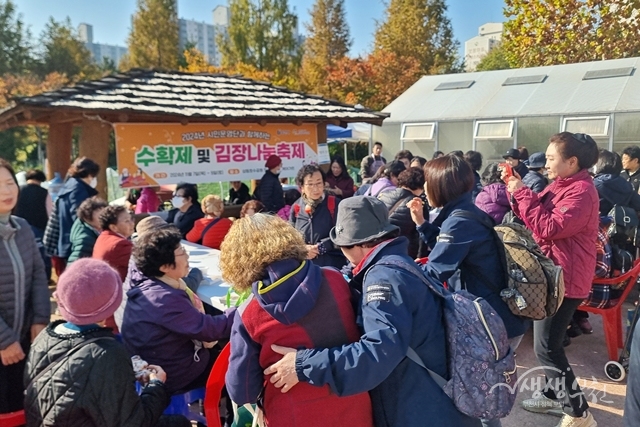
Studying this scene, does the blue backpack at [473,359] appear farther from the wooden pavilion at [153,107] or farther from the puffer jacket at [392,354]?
the wooden pavilion at [153,107]

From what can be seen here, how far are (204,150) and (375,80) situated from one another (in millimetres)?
21580

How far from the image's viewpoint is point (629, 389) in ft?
4.63

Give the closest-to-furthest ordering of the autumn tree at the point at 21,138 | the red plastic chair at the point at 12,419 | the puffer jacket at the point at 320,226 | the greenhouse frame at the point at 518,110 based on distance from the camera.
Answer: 1. the red plastic chair at the point at 12,419
2. the puffer jacket at the point at 320,226
3. the greenhouse frame at the point at 518,110
4. the autumn tree at the point at 21,138

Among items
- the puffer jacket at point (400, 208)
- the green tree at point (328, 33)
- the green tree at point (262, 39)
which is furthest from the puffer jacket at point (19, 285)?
the green tree at point (328, 33)

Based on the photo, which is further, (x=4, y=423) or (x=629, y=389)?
(x=4, y=423)

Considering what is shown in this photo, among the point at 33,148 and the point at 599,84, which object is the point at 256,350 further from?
the point at 33,148

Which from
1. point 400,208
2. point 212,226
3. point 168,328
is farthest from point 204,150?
point 168,328

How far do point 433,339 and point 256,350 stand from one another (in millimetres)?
682

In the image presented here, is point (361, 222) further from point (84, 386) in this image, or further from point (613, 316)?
point (613, 316)

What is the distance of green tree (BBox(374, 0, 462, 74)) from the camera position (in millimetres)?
30875

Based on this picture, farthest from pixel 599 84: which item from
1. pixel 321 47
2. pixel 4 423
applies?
pixel 321 47

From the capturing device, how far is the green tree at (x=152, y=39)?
112 ft

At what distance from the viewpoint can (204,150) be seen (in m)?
7.22

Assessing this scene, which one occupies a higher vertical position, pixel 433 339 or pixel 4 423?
pixel 433 339
